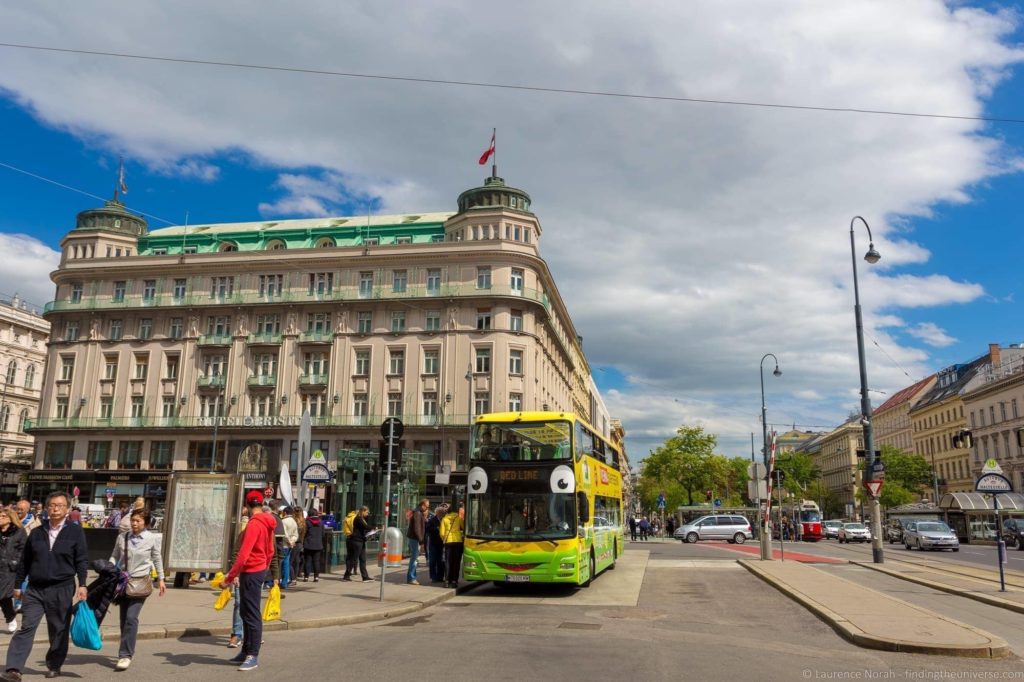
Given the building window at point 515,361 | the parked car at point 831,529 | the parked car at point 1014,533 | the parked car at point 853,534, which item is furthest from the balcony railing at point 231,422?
the parked car at point 1014,533

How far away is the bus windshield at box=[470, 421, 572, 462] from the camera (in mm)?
15609

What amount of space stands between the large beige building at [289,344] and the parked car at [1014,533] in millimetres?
28450

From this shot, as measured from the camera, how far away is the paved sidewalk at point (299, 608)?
1032 cm

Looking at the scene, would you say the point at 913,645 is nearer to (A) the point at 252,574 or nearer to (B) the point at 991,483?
(A) the point at 252,574

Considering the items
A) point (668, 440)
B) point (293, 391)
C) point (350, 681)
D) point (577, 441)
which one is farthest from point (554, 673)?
point (668, 440)

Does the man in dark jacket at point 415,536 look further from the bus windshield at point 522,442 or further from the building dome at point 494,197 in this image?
the building dome at point 494,197

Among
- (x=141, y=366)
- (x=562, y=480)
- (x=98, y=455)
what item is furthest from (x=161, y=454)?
(x=562, y=480)

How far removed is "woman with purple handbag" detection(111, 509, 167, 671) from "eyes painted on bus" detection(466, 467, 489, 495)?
7876 mm

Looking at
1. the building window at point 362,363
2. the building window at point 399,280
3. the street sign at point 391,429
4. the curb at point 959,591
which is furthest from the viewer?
the building window at point 399,280

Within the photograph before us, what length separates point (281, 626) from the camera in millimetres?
10961

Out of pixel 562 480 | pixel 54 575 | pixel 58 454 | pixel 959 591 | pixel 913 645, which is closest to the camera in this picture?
pixel 54 575

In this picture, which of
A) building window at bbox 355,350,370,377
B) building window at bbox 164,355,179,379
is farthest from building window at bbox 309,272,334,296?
building window at bbox 164,355,179,379

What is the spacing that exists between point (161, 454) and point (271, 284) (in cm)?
1435

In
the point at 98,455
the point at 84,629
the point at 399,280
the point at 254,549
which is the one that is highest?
the point at 399,280
